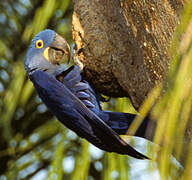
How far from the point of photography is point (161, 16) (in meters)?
1.32

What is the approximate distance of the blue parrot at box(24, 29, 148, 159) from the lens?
1.59 meters

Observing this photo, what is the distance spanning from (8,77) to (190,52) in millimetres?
1801

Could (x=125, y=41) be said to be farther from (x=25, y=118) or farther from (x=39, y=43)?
(x=25, y=118)

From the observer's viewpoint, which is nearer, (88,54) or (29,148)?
(88,54)

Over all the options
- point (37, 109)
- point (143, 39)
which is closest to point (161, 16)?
point (143, 39)

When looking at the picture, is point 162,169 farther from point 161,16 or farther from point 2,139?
point 2,139

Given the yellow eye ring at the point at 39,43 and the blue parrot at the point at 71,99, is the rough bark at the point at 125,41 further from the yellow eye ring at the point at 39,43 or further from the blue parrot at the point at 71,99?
the yellow eye ring at the point at 39,43

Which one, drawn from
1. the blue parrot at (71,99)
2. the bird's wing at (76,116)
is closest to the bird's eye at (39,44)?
the blue parrot at (71,99)

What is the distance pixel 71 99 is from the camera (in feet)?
5.64

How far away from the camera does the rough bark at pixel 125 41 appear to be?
133cm

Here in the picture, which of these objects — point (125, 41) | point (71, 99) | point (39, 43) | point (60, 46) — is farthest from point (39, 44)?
point (125, 41)

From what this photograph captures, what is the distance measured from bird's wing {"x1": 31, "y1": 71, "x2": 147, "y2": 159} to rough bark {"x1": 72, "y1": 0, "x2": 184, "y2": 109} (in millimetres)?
139

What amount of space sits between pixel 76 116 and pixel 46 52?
390 millimetres

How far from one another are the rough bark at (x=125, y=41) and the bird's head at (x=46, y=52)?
0.37ft
